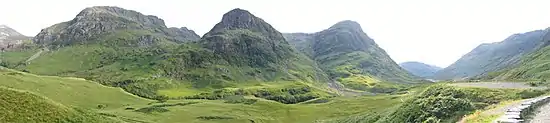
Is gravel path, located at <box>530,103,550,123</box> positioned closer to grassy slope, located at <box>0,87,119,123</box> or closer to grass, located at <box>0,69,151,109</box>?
grassy slope, located at <box>0,87,119,123</box>

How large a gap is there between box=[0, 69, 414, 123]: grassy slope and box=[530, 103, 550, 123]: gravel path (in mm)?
86003

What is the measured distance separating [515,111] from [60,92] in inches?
5465

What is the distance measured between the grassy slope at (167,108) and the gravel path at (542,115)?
8600 cm

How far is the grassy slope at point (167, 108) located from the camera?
137375 millimetres

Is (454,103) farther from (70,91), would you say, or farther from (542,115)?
(70,91)

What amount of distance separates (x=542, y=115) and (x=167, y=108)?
5058 inches

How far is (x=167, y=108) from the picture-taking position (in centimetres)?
15300

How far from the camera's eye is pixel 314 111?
17088cm

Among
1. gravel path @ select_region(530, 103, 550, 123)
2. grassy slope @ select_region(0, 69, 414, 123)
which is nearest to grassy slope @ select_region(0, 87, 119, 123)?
gravel path @ select_region(530, 103, 550, 123)

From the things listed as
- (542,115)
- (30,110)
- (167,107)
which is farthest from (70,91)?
(542,115)

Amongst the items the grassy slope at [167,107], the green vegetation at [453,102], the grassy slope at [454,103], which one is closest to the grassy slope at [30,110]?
the grassy slope at [454,103]

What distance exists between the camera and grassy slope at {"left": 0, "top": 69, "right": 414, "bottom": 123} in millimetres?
137375

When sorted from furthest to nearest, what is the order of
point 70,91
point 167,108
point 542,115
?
point 167,108 < point 70,91 < point 542,115

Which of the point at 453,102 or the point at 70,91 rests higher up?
the point at 70,91
